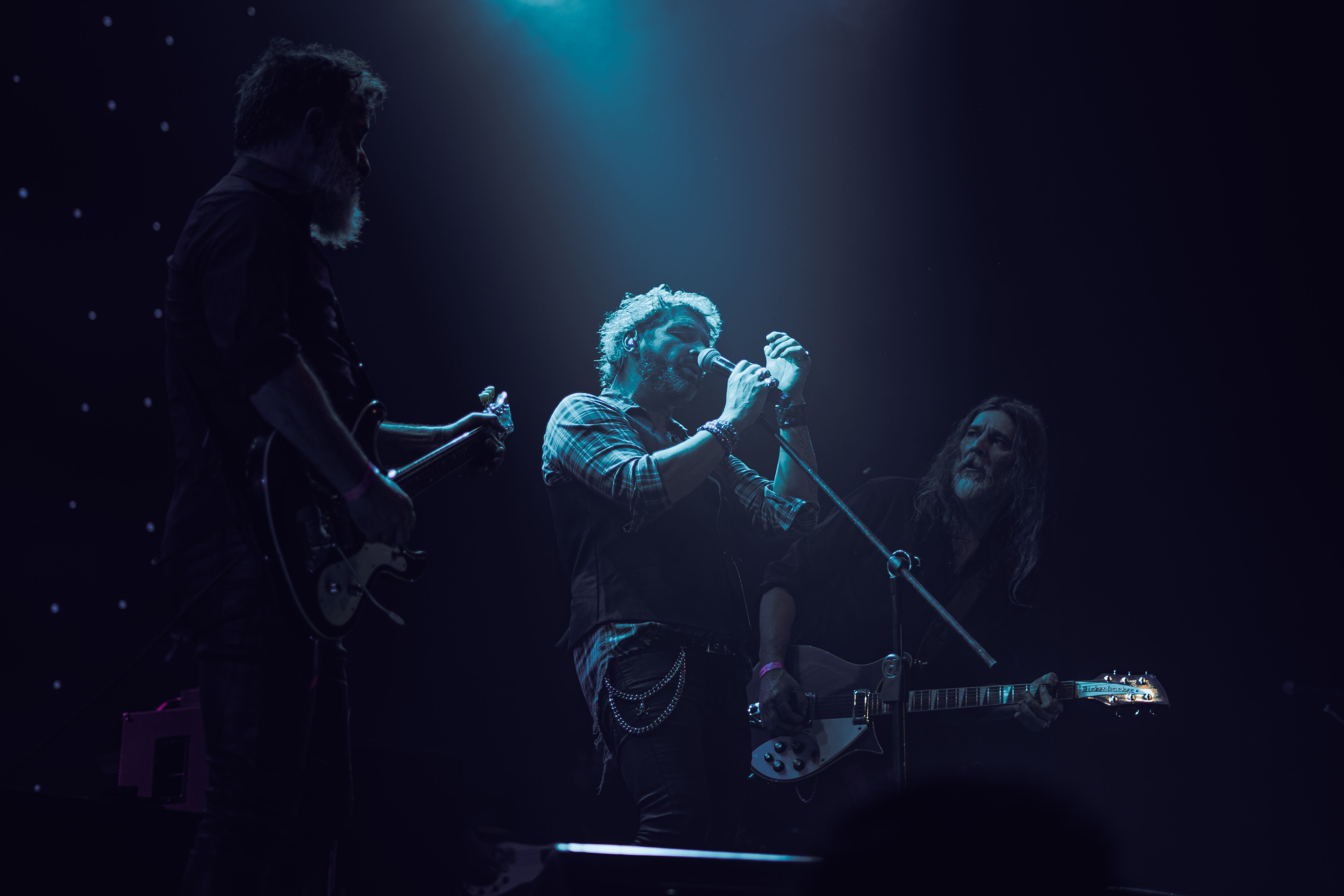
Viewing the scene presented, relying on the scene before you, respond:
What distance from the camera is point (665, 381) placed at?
285 centimetres

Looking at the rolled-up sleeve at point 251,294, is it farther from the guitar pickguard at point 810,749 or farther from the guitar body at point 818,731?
the guitar pickguard at point 810,749

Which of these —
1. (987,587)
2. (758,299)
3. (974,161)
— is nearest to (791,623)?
(987,587)

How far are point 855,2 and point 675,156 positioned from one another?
0.99 meters

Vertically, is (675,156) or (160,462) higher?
A: (675,156)

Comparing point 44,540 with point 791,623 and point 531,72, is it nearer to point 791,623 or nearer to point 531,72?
point 791,623

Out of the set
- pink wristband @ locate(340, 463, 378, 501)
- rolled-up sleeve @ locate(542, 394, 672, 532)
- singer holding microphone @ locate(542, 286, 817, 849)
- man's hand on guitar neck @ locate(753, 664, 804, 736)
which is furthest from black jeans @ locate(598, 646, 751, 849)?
pink wristband @ locate(340, 463, 378, 501)

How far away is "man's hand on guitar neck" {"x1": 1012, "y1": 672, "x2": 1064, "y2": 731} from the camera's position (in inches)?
117

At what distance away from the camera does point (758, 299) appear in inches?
160

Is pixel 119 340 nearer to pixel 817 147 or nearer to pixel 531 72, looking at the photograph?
pixel 531 72

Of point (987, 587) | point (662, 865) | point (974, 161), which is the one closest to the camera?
point (662, 865)

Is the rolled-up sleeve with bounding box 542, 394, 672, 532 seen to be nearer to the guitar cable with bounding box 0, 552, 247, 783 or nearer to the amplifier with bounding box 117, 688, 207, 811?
the guitar cable with bounding box 0, 552, 247, 783

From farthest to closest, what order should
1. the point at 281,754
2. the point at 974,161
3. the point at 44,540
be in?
the point at 974,161, the point at 44,540, the point at 281,754


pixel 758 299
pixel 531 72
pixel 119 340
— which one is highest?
pixel 531 72

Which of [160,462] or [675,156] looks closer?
[160,462]
